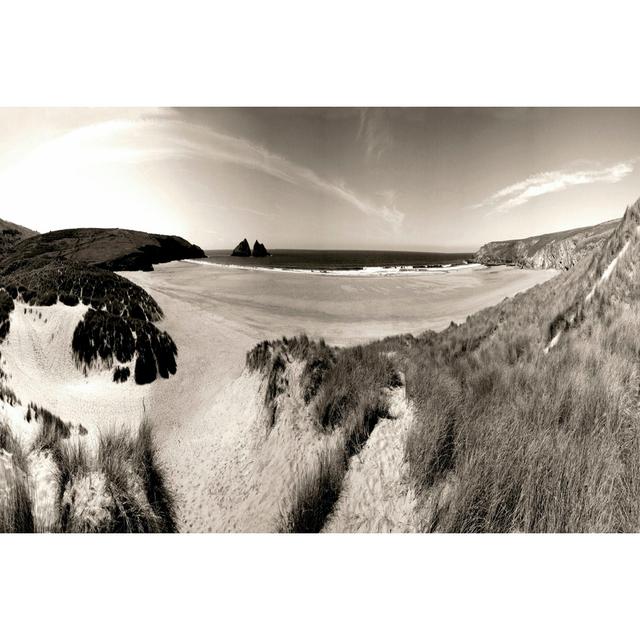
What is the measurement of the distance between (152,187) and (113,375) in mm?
1349

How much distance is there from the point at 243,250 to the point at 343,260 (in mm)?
753

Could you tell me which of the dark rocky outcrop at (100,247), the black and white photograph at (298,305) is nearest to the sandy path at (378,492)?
the black and white photograph at (298,305)

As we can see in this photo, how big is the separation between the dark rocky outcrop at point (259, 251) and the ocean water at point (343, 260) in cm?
3

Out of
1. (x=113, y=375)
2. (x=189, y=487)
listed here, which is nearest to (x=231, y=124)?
(x=113, y=375)

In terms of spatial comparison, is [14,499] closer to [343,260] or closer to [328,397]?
[328,397]

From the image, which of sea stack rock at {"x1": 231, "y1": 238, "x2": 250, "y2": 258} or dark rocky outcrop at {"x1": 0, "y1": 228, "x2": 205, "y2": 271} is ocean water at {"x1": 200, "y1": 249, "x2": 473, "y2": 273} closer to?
sea stack rock at {"x1": 231, "y1": 238, "x2": 250, "y2": 258}

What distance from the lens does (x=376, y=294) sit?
2.21 metres

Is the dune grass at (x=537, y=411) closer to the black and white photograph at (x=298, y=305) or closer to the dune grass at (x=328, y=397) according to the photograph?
the black and white photograph at (x=298, y=305)

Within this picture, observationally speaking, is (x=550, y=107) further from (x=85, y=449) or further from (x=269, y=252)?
(x=85, y=449)

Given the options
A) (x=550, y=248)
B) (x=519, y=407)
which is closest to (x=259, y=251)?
(x=519, y=407)

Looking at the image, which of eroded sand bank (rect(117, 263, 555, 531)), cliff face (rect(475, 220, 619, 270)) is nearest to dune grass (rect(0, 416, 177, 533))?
eroded sand bank (rect(117, 263, 555, 531))

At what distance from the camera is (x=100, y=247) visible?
7.04ft

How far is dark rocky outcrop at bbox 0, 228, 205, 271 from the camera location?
82.7 inches

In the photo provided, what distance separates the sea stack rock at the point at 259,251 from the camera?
2.15 meters
